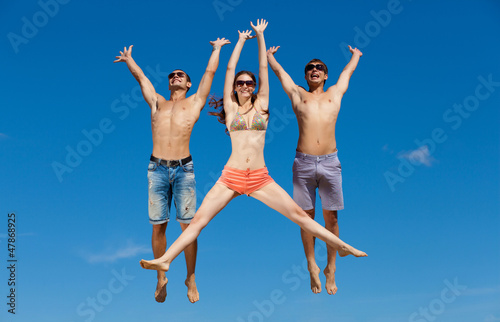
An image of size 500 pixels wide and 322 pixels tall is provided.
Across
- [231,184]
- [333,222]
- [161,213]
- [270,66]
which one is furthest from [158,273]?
[270,66]

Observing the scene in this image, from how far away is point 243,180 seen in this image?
40.6 feet

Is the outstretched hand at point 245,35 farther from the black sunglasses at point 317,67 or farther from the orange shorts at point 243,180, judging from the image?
the orange shorts at point 243,180

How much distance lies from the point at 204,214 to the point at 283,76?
12.9ft

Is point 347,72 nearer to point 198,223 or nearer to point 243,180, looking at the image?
point 243,180

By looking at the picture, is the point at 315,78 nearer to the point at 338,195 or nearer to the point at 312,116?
the point at 312,116

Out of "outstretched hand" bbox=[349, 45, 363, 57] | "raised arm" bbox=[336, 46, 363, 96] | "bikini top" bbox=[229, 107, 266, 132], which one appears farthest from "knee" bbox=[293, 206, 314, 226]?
"outstretched hand" bbox=[349, 45, 363, 57]

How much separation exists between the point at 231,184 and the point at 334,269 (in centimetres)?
371

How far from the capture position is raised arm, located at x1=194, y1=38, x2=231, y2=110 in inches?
545

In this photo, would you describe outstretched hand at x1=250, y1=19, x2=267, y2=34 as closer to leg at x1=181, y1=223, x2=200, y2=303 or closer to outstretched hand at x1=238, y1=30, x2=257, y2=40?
outstretched hand at x1=238, y1=30, x2=257, y2=40

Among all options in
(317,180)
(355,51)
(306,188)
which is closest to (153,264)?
(306,188)

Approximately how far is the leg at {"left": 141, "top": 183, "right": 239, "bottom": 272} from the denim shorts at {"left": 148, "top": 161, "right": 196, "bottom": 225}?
1342 mm

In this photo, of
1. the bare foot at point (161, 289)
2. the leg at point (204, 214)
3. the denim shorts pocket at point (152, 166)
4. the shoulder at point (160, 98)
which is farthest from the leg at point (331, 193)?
the shoulder at point (160, 98)

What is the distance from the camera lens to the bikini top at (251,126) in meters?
12.6

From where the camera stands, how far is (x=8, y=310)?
50.3 ft
